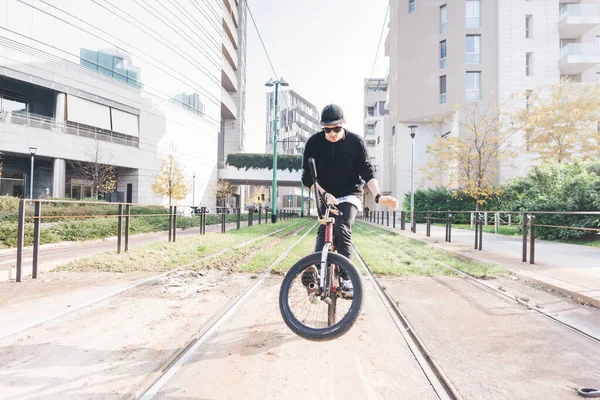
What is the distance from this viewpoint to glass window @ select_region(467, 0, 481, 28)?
3006cm

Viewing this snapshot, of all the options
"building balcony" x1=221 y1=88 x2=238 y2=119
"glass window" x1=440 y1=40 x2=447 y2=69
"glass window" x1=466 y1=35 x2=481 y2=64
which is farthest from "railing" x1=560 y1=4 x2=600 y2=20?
"building balcony" x1=221 y1=88 x2=238 y2=119

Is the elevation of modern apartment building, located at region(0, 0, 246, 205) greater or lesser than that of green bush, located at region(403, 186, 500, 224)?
greater

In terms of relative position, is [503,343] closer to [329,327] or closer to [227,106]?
[329,327]

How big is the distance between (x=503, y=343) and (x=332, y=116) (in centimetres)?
230

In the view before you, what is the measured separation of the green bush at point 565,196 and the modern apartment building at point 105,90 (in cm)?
2790

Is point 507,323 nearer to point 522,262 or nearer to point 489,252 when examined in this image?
point 522,262

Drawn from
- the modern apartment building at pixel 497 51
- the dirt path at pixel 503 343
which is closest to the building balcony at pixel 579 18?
the modern apartment building at pixel 497 51

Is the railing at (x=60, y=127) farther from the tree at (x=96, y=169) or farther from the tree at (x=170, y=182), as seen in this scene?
the tree at (x=170, y=182)

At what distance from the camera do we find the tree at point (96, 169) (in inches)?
1036

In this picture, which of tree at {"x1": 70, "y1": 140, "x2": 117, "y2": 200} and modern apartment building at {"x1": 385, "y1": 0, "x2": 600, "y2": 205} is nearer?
tree at {"x1": 70, "y1": 140, "x2": 117, "y2": 200}

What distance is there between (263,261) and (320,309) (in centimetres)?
346

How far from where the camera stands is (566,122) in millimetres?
24734

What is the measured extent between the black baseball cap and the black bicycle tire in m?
1.09

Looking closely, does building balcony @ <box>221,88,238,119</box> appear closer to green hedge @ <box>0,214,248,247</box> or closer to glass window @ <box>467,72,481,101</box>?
glass window @ <box>467,72,481,101</box>
